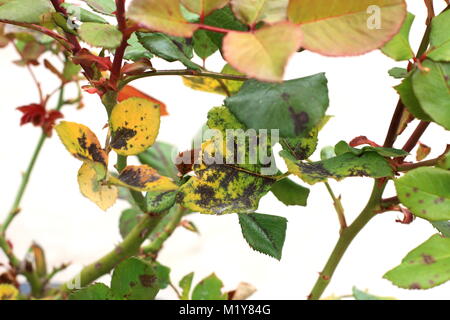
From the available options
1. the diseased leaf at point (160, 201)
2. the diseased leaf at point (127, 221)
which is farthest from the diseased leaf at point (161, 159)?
the diseased leaf at point (160, 201)

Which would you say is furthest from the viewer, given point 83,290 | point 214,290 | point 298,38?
point 214,290

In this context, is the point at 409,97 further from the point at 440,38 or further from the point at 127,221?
the point at 127,221

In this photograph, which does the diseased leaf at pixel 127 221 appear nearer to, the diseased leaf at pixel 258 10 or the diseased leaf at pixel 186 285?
the diseased leaf at pixel 186 285

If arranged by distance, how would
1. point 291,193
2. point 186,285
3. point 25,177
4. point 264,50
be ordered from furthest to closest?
point 25,177 → point 186,285 → point 291,193 → point 264,50

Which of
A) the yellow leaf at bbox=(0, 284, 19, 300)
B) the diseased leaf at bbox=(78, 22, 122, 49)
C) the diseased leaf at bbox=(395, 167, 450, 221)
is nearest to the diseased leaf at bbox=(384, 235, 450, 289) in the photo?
the diseased leaf at bbox=(395, 167, 450, 221)

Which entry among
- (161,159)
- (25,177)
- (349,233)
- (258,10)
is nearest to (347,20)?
(258,10)

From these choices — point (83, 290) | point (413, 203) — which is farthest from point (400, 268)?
point (83, 290)
